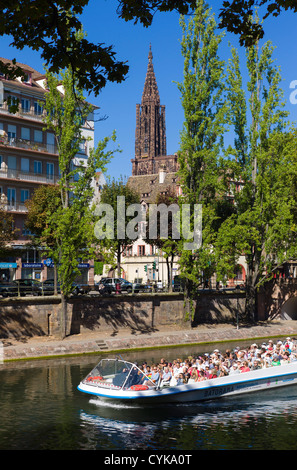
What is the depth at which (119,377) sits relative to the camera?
2700cm

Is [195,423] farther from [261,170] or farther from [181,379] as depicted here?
[261,170]

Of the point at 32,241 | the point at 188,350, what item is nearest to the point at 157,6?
the point at 188,350

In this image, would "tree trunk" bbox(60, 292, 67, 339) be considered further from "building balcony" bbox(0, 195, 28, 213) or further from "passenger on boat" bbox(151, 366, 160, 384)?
"building balcony" bbox(0, 195, 28, 213)

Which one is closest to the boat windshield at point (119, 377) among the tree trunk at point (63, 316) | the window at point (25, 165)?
the tree trunk at point (63, 316)

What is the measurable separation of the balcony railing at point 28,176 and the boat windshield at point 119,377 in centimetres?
3411

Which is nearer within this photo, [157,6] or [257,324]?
[157,6]

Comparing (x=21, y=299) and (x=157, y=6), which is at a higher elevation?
(x=157, y=6)

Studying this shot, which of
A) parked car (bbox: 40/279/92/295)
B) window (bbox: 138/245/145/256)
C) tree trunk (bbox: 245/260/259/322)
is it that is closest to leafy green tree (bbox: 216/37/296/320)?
tree trunk (bbox: 245/260/259/322)

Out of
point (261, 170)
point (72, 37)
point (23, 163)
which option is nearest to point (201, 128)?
point (261, 170)

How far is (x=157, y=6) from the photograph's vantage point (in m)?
11.4

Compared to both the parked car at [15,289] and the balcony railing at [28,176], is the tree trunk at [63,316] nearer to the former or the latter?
the parked car at [15,289]

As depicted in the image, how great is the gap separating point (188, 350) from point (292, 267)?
33.3 meters

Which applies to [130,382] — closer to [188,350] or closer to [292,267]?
[188,350]

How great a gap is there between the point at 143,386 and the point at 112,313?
20.6 metres
